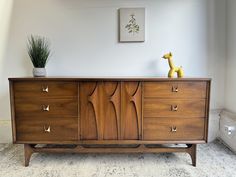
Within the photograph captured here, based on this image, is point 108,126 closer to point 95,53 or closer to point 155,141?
point 155,141

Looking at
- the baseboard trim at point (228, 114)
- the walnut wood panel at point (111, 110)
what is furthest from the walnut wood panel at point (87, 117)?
the baseboard trim at point (228, 114)

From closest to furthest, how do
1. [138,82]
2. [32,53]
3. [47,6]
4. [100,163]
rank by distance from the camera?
[138,82] < [100,163] < [32,53] < [47,6]

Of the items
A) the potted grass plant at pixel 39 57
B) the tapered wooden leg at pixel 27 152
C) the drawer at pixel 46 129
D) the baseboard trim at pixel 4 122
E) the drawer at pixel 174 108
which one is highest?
the potted grass plant at pixel 39 57

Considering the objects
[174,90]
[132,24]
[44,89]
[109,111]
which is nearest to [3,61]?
[44,89]

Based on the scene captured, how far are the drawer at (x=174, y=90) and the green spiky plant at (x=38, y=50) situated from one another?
116 centimetres

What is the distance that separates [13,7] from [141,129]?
2016 mm

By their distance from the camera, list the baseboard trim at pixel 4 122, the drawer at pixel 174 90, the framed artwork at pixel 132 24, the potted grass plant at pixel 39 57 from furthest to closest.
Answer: the baseboard trim at pixel 4 122 → the framed artwork at pixel 132 24 → the potted grass plant at pixel 39 57 → the drawer at pixel 174 90

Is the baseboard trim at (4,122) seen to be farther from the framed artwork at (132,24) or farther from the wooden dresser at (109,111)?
the framed artwork at (132,24)

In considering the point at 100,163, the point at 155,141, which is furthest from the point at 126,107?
the point at 100,163

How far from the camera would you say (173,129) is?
174cm

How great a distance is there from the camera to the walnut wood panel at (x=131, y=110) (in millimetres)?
1710

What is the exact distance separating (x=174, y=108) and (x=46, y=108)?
118 cm

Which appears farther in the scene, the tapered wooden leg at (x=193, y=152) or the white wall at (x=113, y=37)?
the white wall at (x=113, y=37)

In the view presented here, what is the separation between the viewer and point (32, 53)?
202 centimetres
